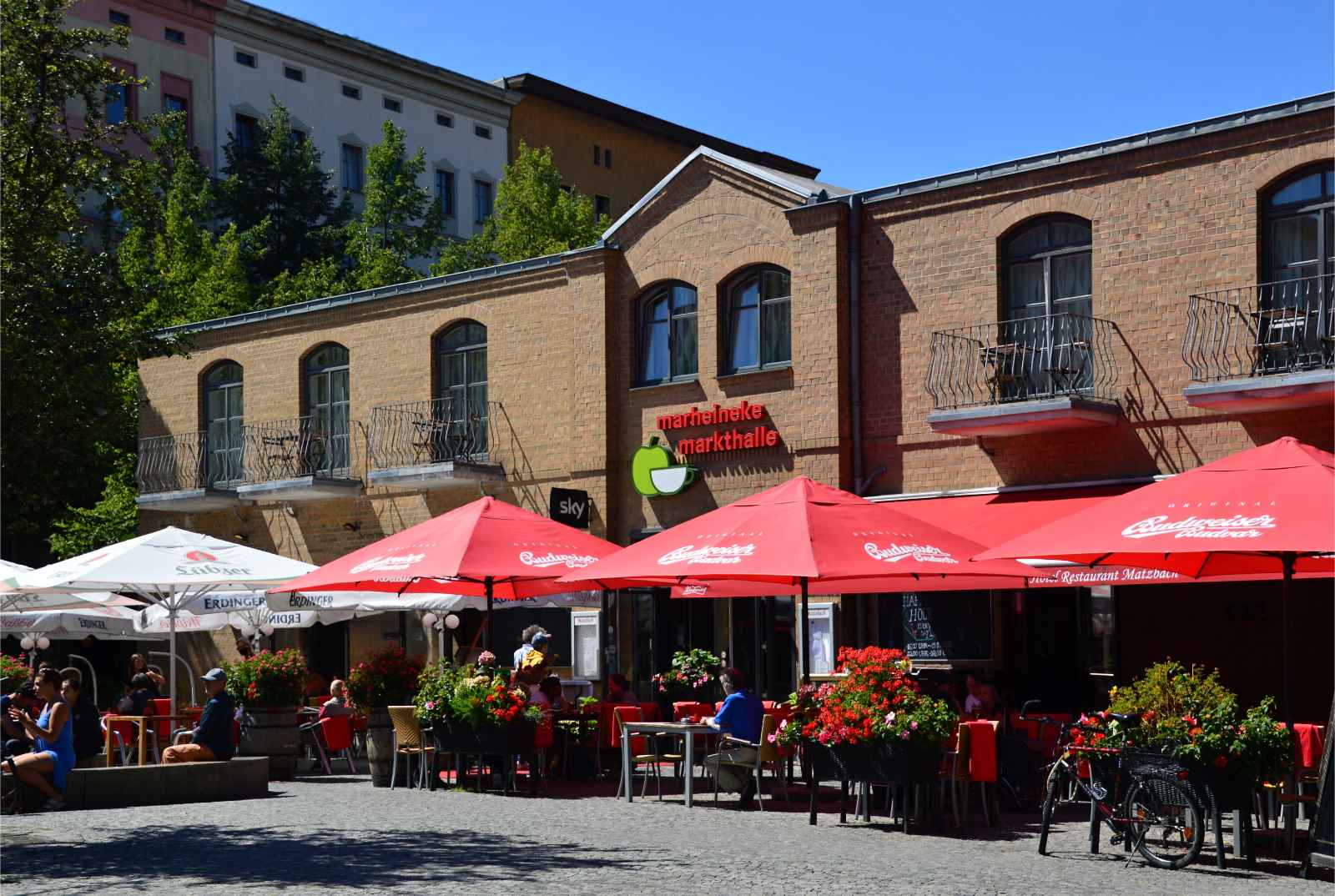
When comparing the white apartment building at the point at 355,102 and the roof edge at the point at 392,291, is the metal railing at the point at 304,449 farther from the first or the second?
the white apartment building at the point at 355,102

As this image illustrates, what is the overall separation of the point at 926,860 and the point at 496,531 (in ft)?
25.4

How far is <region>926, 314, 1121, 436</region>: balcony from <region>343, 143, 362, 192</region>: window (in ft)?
127

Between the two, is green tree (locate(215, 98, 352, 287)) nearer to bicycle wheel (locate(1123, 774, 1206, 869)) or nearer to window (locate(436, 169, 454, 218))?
window (locate(436, 169, 454, 218))

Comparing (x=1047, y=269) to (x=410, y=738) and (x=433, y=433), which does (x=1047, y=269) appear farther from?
(x=433, y=433)

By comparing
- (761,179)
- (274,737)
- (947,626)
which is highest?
(761,179)

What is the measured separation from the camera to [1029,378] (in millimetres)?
21172

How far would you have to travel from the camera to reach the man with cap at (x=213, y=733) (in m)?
16.7

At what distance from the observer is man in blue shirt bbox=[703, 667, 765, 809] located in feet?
51.2

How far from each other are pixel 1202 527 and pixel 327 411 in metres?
19.9

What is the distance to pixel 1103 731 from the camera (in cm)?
1180

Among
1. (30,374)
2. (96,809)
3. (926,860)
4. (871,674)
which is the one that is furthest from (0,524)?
(926,860)

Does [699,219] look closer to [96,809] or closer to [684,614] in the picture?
[684,614]

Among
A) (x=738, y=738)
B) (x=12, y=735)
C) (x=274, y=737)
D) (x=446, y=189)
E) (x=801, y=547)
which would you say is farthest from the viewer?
(x=446, y=189)

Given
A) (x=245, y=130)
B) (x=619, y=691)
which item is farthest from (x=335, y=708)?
(x=245, y=130)
